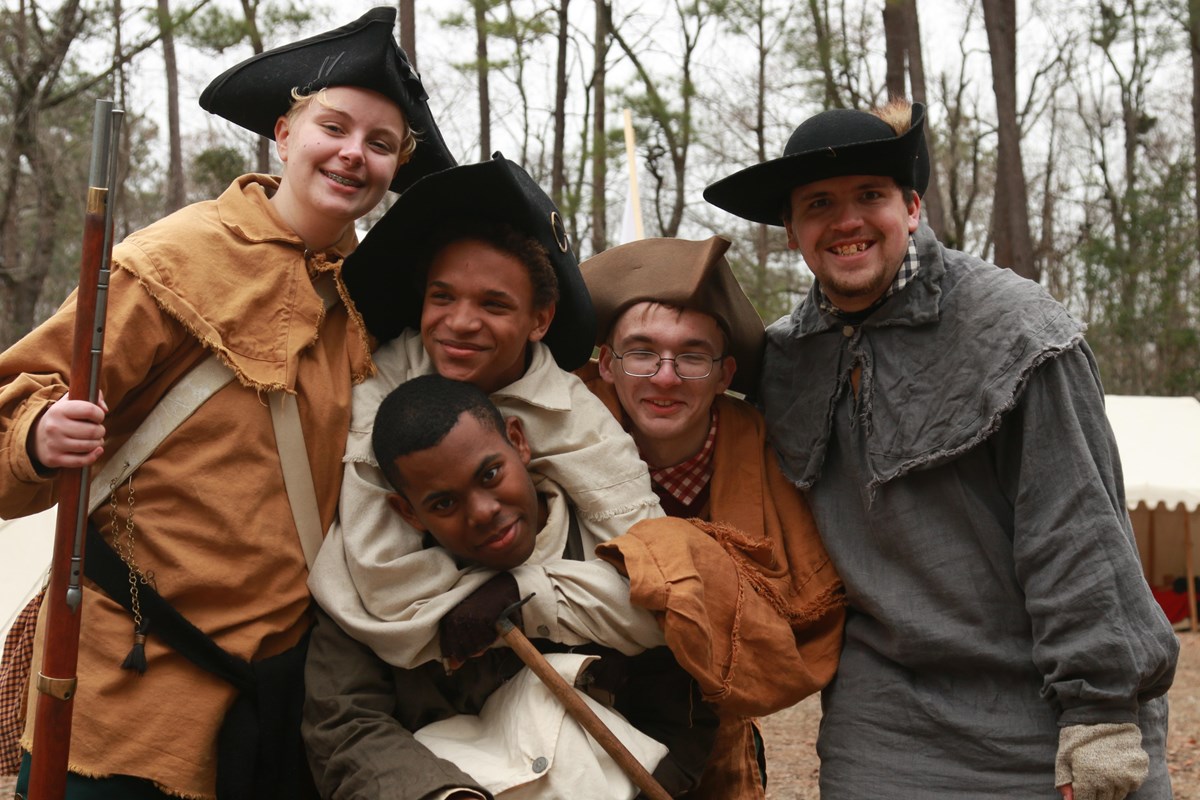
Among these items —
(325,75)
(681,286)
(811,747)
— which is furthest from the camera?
(811,747)

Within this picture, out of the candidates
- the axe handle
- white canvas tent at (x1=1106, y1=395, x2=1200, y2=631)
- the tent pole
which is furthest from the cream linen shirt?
the tent pole

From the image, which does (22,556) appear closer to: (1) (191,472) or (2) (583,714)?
(1) (191,472)

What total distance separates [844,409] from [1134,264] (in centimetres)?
1735

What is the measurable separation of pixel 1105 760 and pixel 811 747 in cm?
533

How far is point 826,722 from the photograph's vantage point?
2.97m

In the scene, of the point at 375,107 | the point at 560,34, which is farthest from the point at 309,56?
the point at 560,34

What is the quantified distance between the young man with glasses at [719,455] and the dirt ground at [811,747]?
388 cm

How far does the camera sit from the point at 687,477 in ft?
9.93

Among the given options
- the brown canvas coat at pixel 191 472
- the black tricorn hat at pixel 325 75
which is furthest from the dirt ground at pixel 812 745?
the black tricorn hat at pixel 325 75

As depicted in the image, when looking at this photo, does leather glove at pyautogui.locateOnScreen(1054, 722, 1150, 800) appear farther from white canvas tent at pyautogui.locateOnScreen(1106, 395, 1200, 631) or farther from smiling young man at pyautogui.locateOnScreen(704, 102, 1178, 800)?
white canvas tent at pyautogui.locateOnScreen(1106, 395, 1200, 631)

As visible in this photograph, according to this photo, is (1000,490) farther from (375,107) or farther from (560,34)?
(560,34)

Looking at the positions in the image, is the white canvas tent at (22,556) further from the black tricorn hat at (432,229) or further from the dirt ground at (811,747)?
the black tricorn hat at (432,229)

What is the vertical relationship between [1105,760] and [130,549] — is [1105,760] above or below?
below

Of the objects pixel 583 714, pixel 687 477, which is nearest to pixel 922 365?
pixel 687 477
